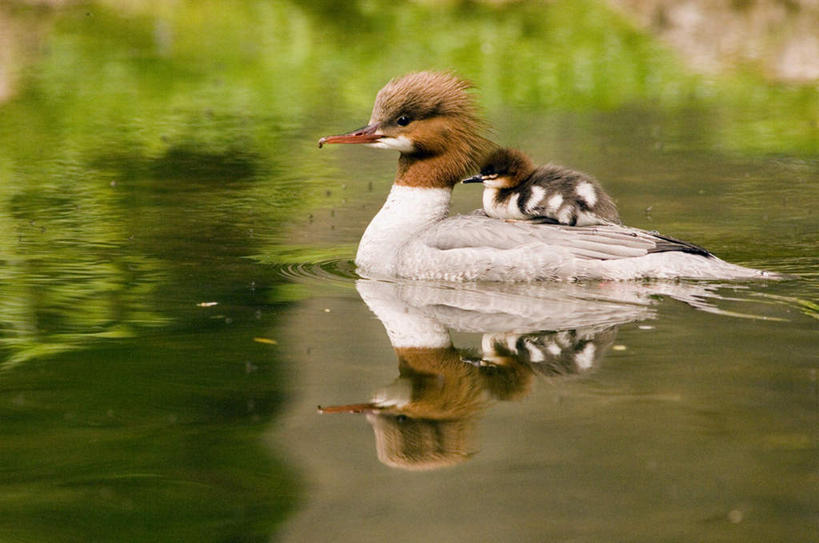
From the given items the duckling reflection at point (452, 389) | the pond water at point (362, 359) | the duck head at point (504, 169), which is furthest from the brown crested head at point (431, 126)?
the duckling reflection at point (452, 389)

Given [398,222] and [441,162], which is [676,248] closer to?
[441,162]

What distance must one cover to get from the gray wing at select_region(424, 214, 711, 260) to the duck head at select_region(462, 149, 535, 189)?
417mm

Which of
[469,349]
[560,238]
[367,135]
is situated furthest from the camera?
[367,135]

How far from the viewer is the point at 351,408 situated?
17.2 feet

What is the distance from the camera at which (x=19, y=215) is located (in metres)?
9.62

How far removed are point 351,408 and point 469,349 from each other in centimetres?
101

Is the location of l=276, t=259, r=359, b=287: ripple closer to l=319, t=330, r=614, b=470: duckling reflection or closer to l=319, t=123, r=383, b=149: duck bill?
l=319, t=123, r=383, b=149: duck bill

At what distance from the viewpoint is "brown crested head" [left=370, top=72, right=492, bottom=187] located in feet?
26.1

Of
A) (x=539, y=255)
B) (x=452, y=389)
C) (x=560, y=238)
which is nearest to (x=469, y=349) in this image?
(x=452, y=389)

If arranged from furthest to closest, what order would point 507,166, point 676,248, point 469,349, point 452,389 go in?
point 507,166 < point 676,248 < point 469,349 < point 452,389

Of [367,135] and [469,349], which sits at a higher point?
[367,135]

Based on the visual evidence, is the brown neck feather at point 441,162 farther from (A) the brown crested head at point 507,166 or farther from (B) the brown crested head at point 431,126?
(A) the brown crested head at point 507,166

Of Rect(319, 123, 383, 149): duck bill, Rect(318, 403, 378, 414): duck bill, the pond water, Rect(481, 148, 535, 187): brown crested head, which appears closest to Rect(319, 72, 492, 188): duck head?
Rect(319, 123, 383, 149): duck bill

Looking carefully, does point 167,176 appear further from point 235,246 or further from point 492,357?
point 492,357
